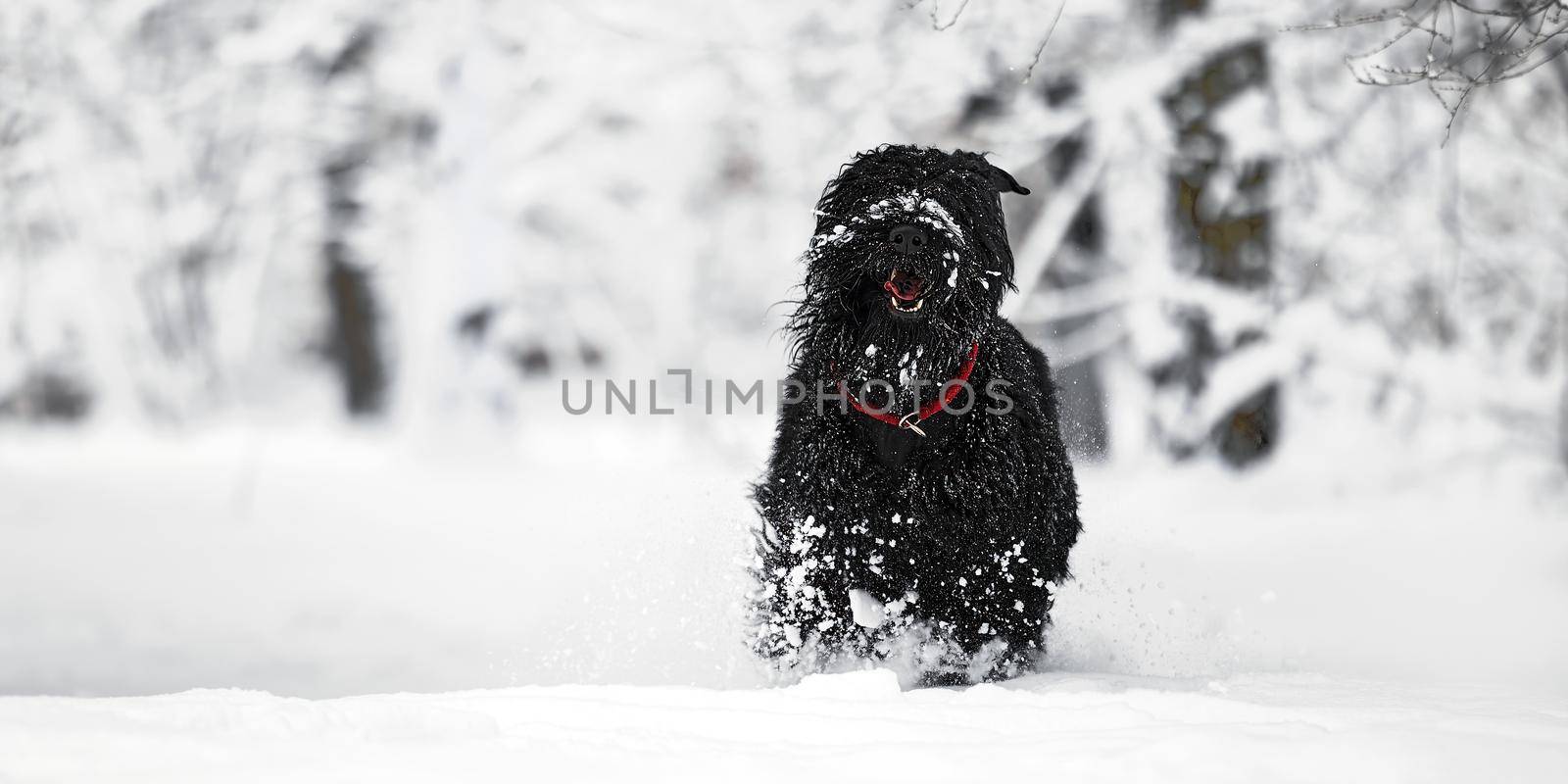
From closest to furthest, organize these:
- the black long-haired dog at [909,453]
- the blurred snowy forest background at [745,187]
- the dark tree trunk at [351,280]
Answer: the black long-haired dog at [909,453] → the blurred snowy forest background at [745,187] → the dark tree trunk at [351,280]

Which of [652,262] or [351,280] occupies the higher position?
[351,280]

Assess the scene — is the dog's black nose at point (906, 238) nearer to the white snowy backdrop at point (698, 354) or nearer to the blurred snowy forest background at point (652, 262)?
the white snowy backdrop at point (698, 354)

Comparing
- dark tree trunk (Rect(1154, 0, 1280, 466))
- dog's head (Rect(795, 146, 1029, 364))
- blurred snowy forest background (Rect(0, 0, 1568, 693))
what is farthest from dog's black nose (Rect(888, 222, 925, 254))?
dark tree trunk (Rect(1154, 0, 1280, 466))

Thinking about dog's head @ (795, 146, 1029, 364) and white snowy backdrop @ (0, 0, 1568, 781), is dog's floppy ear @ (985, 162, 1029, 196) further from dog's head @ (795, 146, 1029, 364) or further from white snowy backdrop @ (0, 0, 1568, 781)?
white snowy backdrop @ (0, 0, 1568, 781)

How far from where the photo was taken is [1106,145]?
927 cm

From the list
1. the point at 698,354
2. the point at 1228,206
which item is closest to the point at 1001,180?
the point at 1228,206

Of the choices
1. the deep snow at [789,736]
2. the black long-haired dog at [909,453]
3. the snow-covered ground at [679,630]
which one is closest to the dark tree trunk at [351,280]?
the snow-covered ground at [679,630]

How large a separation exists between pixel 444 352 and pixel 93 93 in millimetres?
4531

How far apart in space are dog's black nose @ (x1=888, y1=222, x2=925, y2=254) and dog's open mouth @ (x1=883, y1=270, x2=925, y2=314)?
0.30 feet

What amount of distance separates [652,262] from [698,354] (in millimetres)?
1060

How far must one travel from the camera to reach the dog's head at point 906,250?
373 centimetres

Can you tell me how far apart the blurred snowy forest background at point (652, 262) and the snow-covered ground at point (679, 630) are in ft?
0.24

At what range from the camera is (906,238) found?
370cm

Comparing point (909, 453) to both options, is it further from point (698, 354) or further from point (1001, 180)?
point (698, 354)
